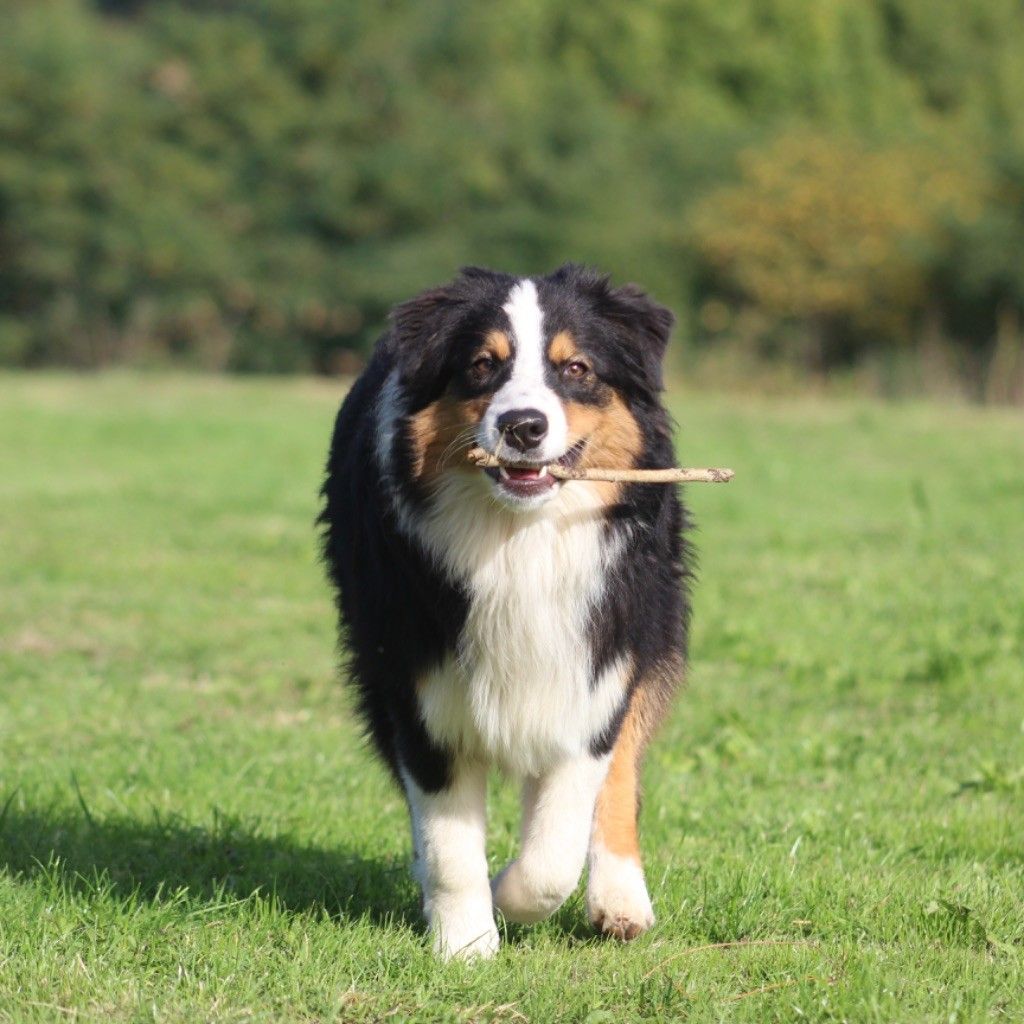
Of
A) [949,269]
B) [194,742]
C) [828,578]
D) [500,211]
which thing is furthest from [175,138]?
[194,742]

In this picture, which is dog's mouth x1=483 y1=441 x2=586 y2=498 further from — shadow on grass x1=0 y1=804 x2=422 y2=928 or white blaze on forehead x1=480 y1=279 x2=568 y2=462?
shadow on grass x1=0 y1=804 x2=422 y2=928

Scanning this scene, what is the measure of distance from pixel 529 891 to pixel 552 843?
0.15 meters

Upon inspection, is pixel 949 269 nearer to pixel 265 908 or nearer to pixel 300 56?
pixel 300 56

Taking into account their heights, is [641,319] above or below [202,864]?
above

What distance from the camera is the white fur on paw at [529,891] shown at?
4105mm

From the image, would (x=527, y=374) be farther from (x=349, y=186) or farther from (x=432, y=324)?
(x=349, y=186)

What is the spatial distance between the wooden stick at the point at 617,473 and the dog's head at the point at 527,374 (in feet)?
0.09

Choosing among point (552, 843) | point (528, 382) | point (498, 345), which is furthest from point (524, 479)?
point (552, 843)

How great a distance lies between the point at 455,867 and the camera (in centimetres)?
411

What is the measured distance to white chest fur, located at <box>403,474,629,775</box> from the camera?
4.18 meters

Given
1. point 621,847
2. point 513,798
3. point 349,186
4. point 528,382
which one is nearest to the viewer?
point 528,382

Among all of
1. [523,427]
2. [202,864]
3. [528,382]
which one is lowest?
[202,864]

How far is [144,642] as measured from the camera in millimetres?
8859

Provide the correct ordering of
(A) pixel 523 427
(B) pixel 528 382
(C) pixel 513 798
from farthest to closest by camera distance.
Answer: (C) pixel 513 798, (B) pixel 528 382, (A) pixel 523 427
